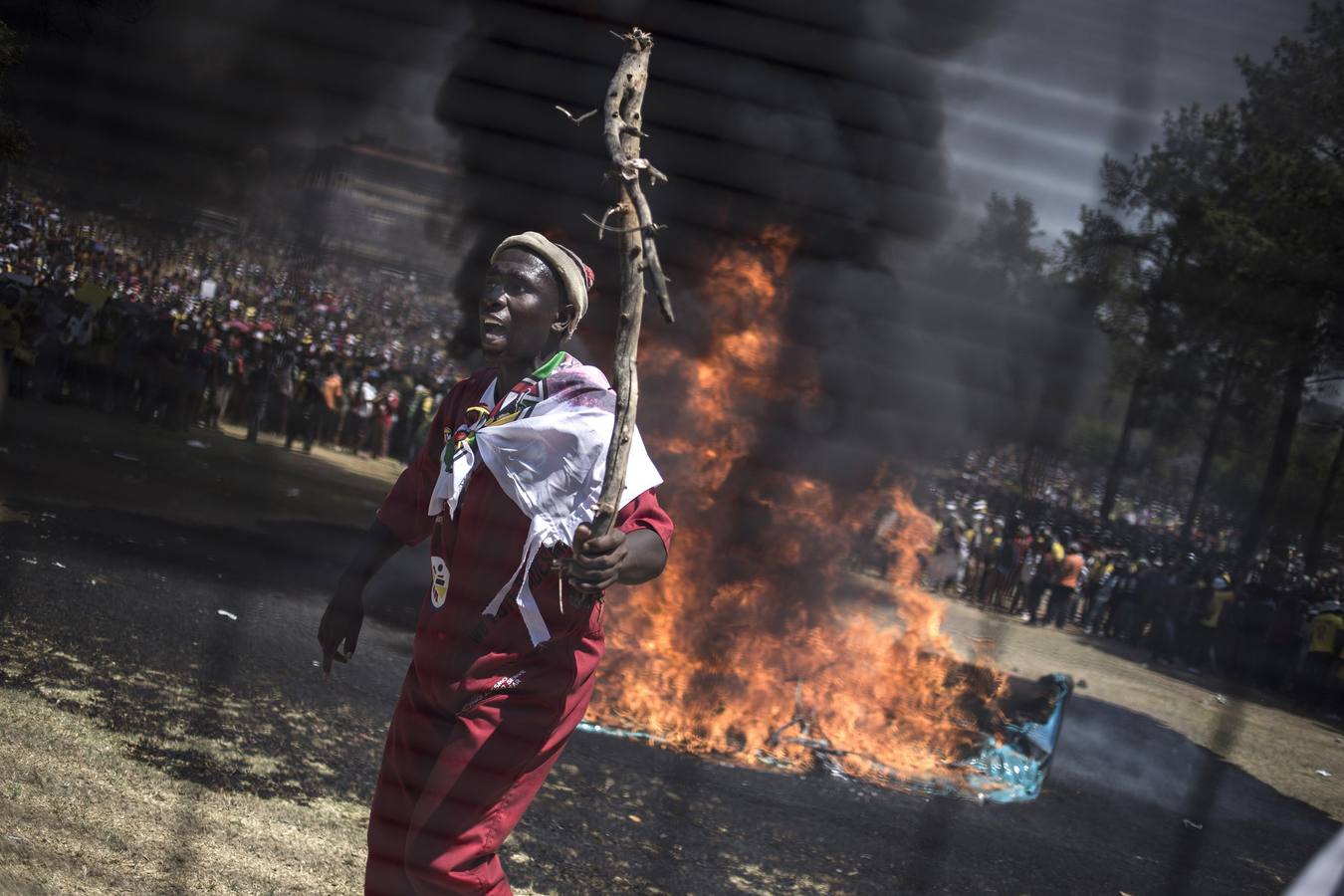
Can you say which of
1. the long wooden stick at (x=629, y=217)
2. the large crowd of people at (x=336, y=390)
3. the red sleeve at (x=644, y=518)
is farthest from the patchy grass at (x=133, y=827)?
the large crowd of people at (x=336, y=390)

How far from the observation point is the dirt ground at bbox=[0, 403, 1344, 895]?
11.7ft

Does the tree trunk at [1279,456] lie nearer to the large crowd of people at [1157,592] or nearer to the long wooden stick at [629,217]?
the large crowd of people at [1157,592]

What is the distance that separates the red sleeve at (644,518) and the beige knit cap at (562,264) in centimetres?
49

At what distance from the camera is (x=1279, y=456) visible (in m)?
6.65

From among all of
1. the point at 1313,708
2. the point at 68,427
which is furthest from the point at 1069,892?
the point at 68,427

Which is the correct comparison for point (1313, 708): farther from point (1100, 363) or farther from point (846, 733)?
point (846, 733)

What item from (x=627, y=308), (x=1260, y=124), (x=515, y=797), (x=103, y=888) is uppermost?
(x=1260, y=124)

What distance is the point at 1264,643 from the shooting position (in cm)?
746

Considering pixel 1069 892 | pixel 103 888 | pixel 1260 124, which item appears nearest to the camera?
pixel 103 888

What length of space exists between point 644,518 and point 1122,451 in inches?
233

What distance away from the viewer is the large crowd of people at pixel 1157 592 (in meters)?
6.90

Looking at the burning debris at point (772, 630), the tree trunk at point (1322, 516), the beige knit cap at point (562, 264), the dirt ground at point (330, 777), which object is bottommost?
the dirt ground at point (330, 777)

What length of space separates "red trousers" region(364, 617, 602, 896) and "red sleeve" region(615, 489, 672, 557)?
0.23 metres

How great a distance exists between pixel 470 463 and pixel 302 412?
13.5 meters
